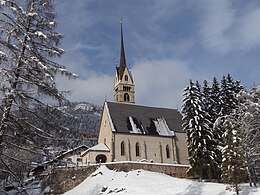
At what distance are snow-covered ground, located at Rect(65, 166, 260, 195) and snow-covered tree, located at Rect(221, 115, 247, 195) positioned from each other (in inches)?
50.1

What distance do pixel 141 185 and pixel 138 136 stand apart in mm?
14227

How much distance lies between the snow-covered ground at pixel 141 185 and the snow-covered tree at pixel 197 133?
10.3ft

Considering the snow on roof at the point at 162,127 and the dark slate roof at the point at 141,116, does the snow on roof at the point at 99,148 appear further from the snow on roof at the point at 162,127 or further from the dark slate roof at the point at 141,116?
the snow on roof at the point at 162,127

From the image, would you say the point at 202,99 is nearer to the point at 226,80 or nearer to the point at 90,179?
the point at 226,80

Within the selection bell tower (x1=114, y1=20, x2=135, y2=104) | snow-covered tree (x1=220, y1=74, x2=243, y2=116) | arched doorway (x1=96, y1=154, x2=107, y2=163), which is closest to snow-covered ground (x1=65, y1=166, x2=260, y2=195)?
arched doorway (x1=96, y1=154, x2=107, y2=163)

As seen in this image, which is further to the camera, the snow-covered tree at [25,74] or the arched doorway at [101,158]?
the arched doorway at [101,158]

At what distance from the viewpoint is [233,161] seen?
24.2 meters

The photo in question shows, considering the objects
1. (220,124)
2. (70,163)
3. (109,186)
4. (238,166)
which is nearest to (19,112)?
(70,163)

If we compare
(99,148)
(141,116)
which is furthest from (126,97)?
(99,148)

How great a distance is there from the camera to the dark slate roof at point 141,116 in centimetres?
4203

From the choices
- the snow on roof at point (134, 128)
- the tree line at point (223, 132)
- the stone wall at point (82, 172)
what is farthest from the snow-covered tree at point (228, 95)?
the snow on roof at point (134, 128)

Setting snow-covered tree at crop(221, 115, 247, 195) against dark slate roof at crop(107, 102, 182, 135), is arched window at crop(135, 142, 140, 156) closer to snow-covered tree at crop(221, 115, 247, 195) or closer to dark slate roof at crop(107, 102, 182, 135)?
dark slate roof at crop(107, 102, 182, 135)

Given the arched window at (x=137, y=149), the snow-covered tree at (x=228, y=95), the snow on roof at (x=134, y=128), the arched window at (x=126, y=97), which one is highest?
the arched window at (x=126, y=97)

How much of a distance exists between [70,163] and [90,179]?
81.6 feet
